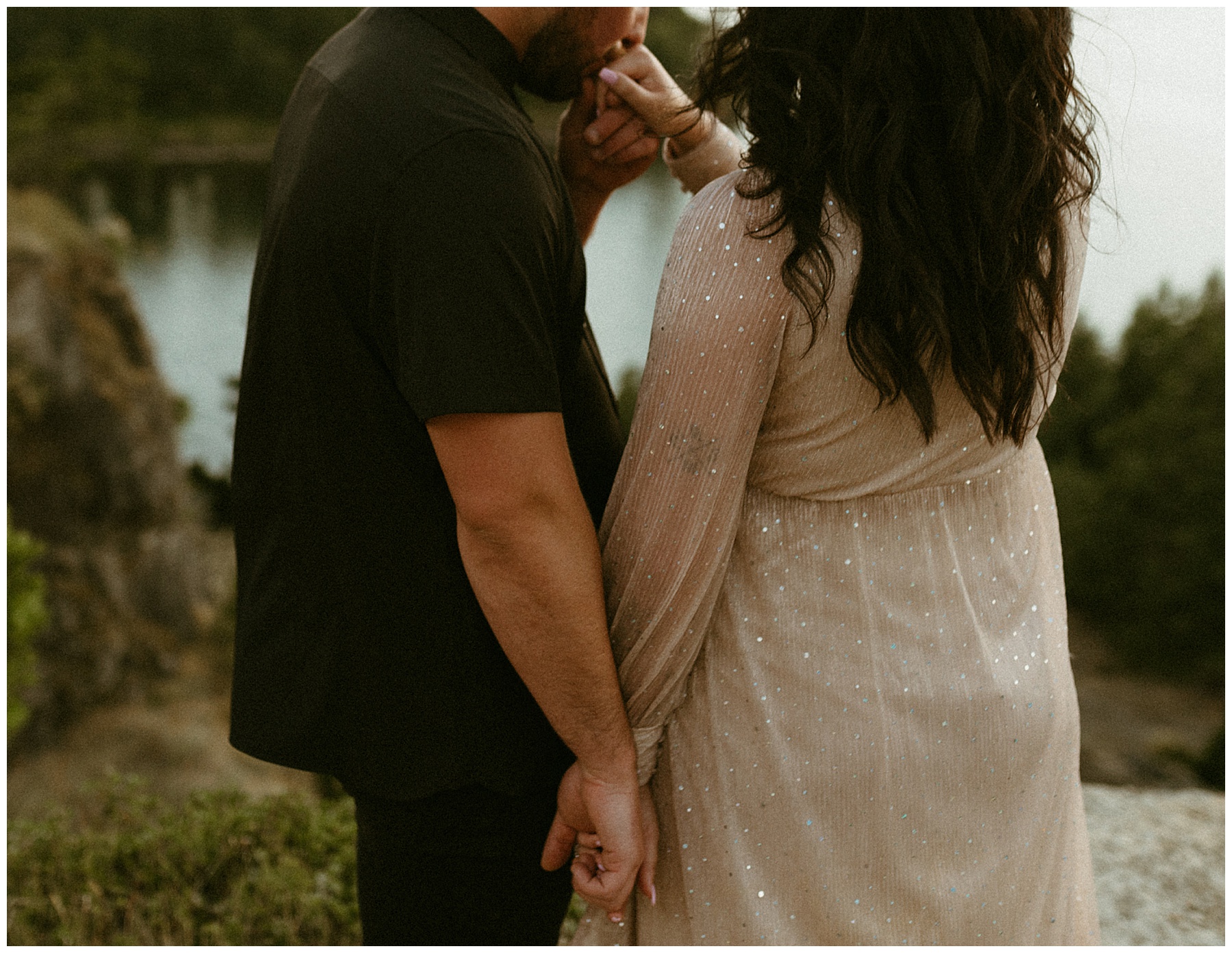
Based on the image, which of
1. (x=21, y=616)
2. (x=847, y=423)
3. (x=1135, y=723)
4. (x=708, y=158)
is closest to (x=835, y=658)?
(x=847, y=423)

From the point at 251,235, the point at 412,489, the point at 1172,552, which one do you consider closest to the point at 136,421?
the point at 251,235

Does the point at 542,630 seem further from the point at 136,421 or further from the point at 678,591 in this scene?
the point at 136,421

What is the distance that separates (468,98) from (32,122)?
5.31 m

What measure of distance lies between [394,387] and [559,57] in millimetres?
601

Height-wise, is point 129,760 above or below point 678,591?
below

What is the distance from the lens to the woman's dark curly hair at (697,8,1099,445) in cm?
111

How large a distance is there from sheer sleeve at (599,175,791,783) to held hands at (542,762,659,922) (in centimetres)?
11

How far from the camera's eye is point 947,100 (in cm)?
111

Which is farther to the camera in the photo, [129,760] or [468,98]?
[129,760]

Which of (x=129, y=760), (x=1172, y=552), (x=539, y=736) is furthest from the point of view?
(x=1172, y=552)

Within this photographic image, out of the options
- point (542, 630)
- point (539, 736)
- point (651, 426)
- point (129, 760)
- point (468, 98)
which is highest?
point (468, 98)

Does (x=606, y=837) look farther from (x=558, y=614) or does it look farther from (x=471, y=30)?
(x=471, y=30)

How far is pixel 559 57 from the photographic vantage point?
1444 mm

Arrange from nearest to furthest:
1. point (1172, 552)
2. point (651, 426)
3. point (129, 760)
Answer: point (651, 426) → point (129, 760) → point (1172, 552)
